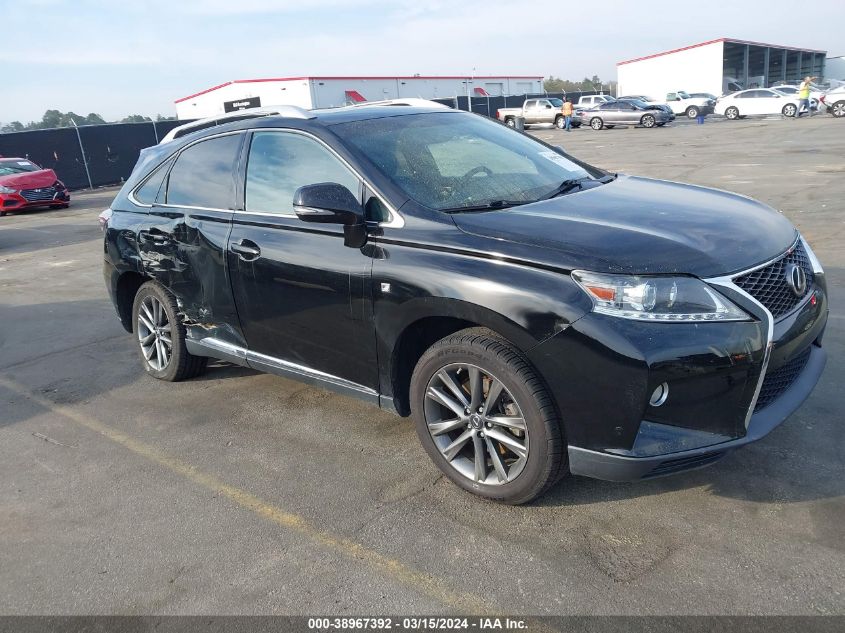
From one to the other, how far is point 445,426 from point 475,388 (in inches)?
11.4

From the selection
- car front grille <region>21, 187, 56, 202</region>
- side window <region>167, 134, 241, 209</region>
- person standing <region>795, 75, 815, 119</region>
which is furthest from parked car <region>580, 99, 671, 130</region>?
side window <region>167, 134, 241, 209</region>

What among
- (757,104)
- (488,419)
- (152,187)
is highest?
(152,187)

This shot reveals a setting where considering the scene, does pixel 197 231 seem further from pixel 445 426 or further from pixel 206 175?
pixel 445 426

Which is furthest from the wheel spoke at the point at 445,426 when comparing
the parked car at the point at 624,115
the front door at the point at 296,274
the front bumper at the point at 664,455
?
the parked car at the point at 624,115

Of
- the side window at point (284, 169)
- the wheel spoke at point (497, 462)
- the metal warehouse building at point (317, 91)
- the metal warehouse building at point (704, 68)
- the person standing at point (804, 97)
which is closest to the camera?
the wheel spoke at point (497, 462)

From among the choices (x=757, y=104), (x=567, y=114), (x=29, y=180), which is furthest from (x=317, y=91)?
(x=29, y=180)

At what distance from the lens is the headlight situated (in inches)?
108

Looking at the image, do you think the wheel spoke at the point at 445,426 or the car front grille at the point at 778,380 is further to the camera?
the wheel spoke at the point at 445,426

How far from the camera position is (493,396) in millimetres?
3137

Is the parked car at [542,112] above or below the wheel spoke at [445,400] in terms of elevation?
above

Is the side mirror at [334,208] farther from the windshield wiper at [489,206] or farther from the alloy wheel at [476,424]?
the alloy wheel at [476,424]

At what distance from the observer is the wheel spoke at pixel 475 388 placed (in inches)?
125

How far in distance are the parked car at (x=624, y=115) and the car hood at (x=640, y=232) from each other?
3418 centimetres

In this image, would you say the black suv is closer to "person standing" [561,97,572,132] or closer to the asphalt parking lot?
the asphalt parking lot
